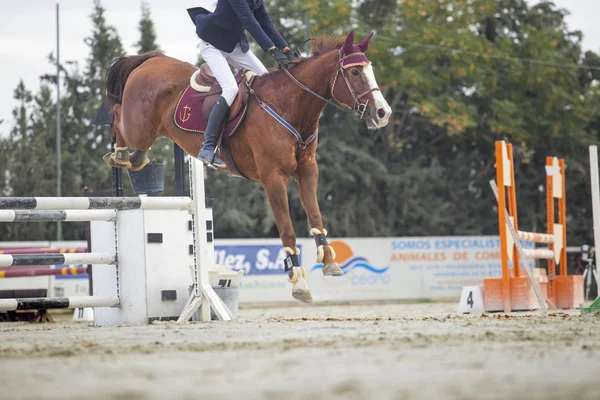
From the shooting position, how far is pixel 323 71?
7238mm

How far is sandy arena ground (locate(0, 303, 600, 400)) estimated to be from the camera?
3324 mm

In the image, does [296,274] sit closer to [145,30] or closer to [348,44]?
[348,44]

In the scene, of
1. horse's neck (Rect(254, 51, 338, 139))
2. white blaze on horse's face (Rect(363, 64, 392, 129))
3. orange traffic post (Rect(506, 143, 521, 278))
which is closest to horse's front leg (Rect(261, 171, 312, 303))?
horse's neck (Rect(254, 51, 338, 139))

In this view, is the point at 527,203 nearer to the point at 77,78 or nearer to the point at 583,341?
the point at 77,78

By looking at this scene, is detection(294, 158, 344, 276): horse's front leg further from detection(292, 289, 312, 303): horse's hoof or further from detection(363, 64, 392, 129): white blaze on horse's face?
detection(363, 64, 392, 129): white blaze on horse's face

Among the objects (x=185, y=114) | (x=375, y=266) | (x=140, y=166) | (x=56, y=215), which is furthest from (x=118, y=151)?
(x=375, y=266)

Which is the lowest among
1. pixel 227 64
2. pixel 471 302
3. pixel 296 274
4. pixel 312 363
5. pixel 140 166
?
pixel 471 302

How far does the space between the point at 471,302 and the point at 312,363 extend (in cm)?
711

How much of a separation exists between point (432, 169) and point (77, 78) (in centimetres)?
1198

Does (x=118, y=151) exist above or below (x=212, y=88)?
below

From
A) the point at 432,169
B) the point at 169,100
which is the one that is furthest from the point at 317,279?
the point at 169,100

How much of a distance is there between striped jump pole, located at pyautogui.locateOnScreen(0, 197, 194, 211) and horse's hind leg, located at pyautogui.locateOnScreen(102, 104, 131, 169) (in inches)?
20.7

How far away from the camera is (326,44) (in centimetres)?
751

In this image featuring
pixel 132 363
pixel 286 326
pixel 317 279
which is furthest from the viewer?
pixel 317 279
